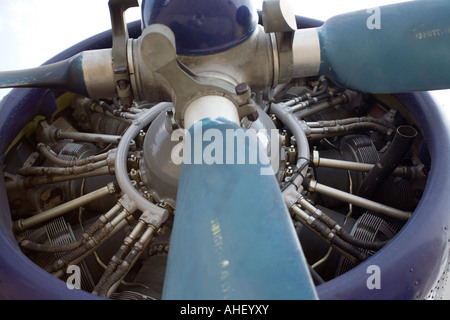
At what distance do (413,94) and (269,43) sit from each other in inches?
30.5

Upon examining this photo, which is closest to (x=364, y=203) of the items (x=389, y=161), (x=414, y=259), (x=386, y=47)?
(x=389, y=161)

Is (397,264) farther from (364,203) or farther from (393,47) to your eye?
(393,47)

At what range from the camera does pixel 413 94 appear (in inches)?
71.7

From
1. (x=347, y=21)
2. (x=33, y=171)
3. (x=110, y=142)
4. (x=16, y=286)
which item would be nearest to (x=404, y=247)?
(x=347, y=21)

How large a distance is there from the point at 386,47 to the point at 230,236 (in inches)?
33.7

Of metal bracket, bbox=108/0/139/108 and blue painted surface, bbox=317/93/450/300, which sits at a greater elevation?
metal bracket, bbox=108/0/139/108

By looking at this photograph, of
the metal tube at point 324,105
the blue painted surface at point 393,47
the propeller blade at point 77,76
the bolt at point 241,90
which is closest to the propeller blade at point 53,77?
the propeller blade at point 77,76

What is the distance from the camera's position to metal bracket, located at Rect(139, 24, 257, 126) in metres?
1.12

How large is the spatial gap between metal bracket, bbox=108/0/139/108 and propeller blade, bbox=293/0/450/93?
0.50 metres

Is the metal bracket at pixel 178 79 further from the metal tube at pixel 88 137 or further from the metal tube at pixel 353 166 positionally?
the metal tube at pixel 88 137

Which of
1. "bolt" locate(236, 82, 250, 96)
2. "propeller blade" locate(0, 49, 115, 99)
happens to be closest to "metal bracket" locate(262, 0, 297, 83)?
"bolt" locate(236, 82, 250, 96)

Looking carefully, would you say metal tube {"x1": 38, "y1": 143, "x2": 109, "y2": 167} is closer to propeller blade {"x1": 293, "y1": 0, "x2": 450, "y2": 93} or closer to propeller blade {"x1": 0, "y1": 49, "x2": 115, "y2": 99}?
propeller blade {"x1": 0, "y1": 49, "x2": 115, "y2": 99}
